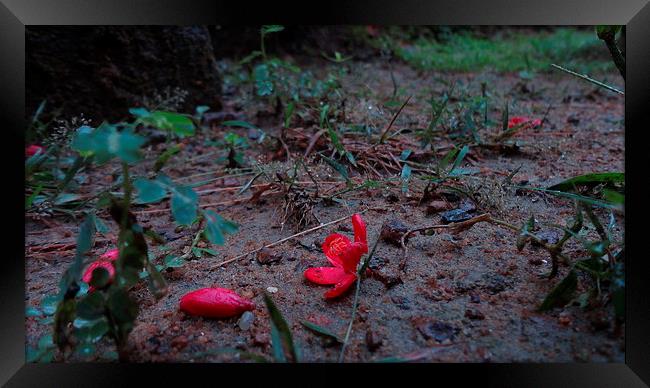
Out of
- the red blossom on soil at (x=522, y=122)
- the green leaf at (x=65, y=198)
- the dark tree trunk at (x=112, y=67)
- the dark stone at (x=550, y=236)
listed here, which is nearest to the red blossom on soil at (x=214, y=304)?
the dark stone at (x=550, y=236)

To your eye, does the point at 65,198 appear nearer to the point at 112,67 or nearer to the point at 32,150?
the point at 32,150

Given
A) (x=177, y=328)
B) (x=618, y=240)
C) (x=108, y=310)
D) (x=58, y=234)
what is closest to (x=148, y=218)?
(x=58, y=234)

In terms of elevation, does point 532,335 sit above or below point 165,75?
below

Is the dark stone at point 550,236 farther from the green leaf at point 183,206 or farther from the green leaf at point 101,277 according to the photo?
the green leaf at point 101,277

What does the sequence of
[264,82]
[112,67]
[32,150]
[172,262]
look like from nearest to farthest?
[172,262] < [32,150] < [264,82] < [112,67]

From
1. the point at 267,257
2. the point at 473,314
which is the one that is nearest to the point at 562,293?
the point at 473,314

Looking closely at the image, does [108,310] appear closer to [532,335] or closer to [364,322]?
[364,322]

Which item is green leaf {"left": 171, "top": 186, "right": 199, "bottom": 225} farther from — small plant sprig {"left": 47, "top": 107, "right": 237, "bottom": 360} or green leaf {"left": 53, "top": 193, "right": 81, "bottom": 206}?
green leaf {"left": 53, "top": 193, "right": 81, "bottom": 206}
